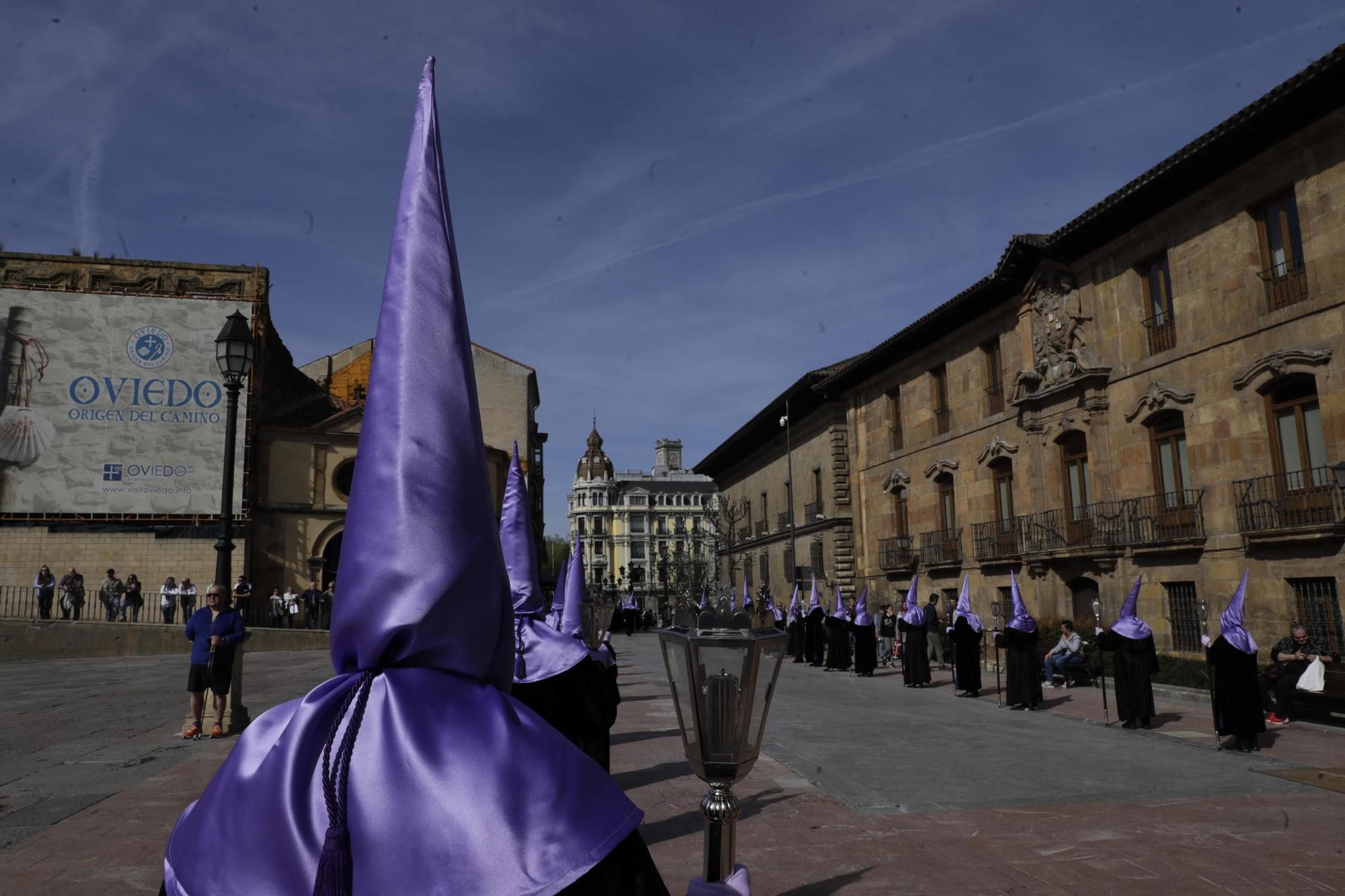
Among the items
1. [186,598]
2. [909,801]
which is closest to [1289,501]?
[909,801]

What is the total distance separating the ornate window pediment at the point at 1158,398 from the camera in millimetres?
18062

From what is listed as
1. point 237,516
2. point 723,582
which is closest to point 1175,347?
point 237,516

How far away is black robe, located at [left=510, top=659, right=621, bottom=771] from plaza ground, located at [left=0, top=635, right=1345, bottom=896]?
0.80 m

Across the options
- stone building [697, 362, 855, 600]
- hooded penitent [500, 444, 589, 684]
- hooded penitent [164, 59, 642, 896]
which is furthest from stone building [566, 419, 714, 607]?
hooded penitent [164, 59, 642, 896]

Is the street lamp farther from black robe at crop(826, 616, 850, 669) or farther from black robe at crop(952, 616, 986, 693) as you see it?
black robe at crop(826, 616, 850, 669)

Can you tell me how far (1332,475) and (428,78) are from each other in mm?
16833

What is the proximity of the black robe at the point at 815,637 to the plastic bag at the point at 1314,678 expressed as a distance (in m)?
13.3

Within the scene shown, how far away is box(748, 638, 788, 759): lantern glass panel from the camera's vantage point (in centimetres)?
274

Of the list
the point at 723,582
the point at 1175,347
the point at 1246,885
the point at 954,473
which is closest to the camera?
the point at 1246,885

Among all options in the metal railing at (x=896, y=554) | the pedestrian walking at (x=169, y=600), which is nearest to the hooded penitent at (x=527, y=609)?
the metal railing at (x=896, y=554)

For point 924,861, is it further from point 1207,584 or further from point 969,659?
point 1207,584

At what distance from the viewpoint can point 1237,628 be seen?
35.7ft

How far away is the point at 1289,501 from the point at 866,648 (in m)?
8.98

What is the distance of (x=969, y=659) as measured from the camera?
55.6 feet
